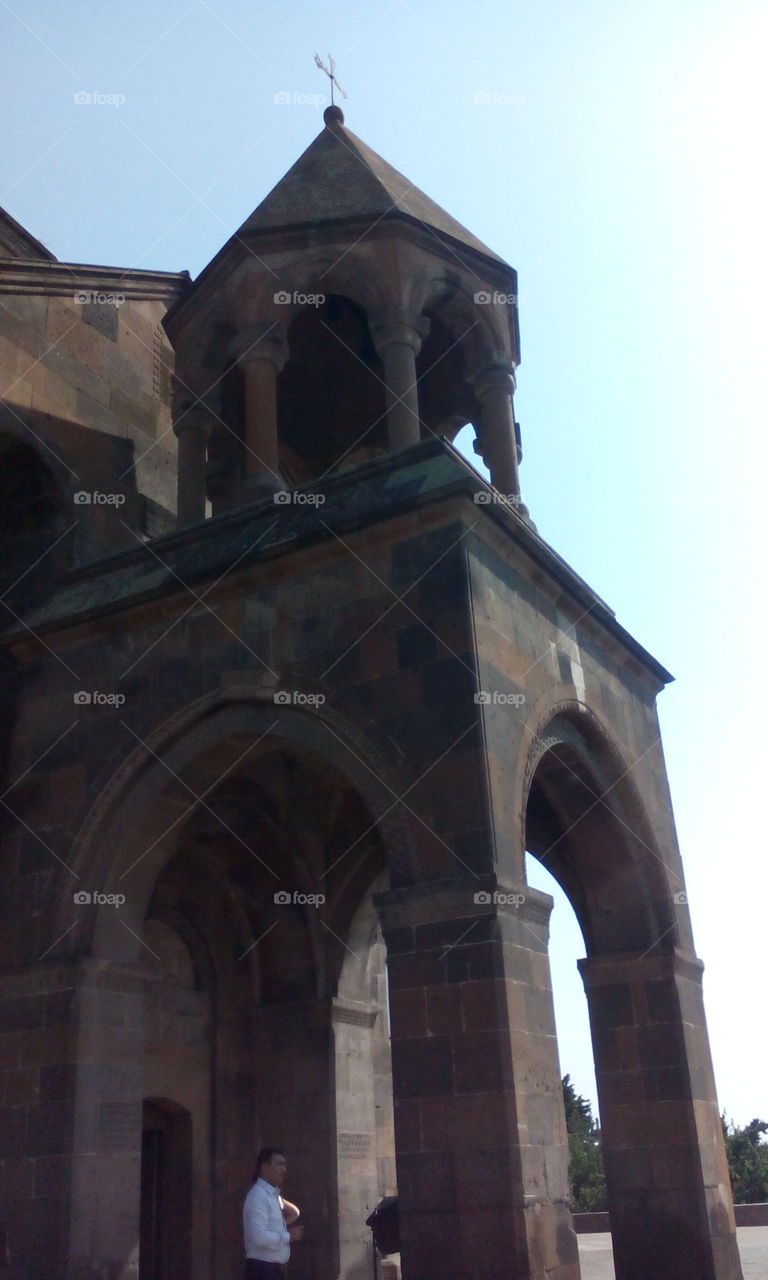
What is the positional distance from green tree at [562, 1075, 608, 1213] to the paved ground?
7.14m

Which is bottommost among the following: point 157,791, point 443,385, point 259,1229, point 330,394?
point 259,1229

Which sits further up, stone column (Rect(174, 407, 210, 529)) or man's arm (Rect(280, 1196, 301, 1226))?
stone column (Rect(174, 407, 210, 529))

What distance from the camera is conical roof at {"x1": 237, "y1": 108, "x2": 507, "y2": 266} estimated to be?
34.6 ft

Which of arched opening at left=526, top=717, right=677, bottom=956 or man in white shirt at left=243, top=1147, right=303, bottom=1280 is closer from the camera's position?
man in white shirt at left=243, top=1147, right=303, bottom=1280

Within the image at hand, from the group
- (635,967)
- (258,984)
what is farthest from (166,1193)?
(635,967)

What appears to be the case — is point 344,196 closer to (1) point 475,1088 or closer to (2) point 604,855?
(2) point 604,855

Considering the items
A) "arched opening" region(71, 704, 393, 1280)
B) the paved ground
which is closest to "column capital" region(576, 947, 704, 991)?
the paved ground

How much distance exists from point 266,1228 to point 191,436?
23.5 ft

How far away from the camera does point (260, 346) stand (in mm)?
10297

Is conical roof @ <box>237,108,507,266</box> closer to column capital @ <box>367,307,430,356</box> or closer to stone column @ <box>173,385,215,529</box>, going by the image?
column capital @ <box>367,307,430,356</box>

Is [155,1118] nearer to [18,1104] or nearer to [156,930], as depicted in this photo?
[156,930]

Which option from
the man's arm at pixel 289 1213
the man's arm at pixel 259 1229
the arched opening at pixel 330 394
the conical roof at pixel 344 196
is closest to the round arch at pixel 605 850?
the man's arm at pixel 289 1213

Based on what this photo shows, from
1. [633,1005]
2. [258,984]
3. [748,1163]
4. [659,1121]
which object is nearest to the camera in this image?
[659,1121]

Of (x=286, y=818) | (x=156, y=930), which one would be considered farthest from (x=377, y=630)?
(x=156, y=930)
